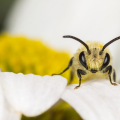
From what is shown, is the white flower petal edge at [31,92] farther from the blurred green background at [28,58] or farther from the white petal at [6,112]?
the blurred green background at [28,58]

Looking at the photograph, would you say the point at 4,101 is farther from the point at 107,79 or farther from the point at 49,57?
the point at 49,57

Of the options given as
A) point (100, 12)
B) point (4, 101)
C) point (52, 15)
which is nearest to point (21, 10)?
point (52, 15)

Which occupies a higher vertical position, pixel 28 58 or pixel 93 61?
pixel 93 61

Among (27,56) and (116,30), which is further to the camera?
(116,30)

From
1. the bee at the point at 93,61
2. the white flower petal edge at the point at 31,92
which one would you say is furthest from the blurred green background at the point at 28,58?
the white flower petal edge at the point at 31,92

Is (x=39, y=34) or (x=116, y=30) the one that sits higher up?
(x=116, y=30)

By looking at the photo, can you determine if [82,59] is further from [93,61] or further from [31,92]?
[31,92]

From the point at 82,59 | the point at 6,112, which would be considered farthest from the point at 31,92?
the point at 82,59
